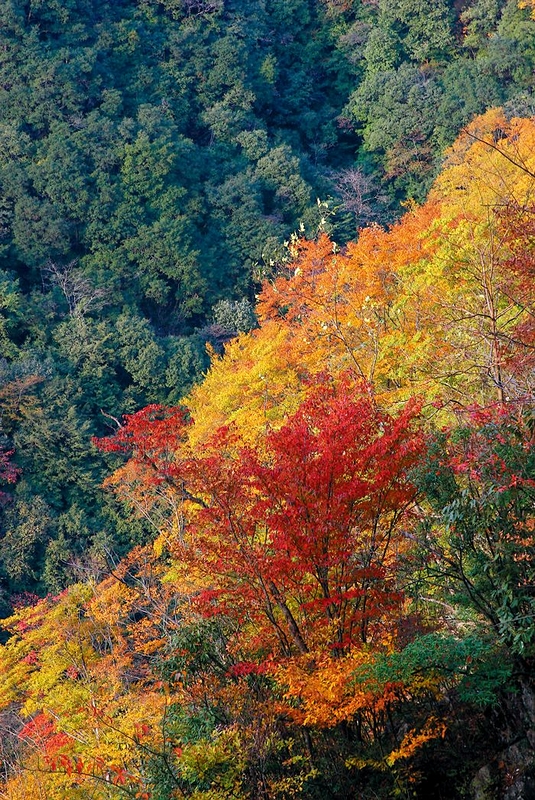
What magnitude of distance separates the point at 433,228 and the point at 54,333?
14947 mm

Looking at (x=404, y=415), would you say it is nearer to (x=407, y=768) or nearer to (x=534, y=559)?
(x=534, y=559)

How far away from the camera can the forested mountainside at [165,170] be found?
26078 mm

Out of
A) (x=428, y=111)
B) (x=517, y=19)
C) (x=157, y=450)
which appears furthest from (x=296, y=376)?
(x=517, y=19)

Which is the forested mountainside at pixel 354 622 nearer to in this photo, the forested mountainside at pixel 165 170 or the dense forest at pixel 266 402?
the dense forest at pixel 266 402

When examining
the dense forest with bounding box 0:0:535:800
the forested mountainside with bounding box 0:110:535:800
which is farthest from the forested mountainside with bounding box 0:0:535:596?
the forested mountainside with bounding box 0:110:535:800

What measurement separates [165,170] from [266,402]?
16.9 m

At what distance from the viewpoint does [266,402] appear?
1886cm

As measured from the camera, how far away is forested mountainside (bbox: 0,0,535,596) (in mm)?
26078

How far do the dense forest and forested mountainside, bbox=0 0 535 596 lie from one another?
0.39ft

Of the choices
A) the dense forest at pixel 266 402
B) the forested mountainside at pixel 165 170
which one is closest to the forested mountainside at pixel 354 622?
the dense forest at pixel 266 402

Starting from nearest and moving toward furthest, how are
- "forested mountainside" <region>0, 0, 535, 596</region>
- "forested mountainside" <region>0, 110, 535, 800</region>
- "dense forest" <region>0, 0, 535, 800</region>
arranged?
"forested mountainside" <region>0, 110, 535, 800</region>, "dense forest" <region>0, 0, 535, 800</region>, "forested mountainside" <region>0, 0, 535, 596</region>

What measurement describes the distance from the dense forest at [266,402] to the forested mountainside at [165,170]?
118 millimetres

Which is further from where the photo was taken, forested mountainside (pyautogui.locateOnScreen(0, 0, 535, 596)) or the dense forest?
forested mountainside (pyautogui.locateOnScreen(0, 0, 535, 596))

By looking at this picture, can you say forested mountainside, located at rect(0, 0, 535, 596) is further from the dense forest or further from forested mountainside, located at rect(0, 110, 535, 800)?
forested mountainside, located at rect(0, 110, 535, 800)
